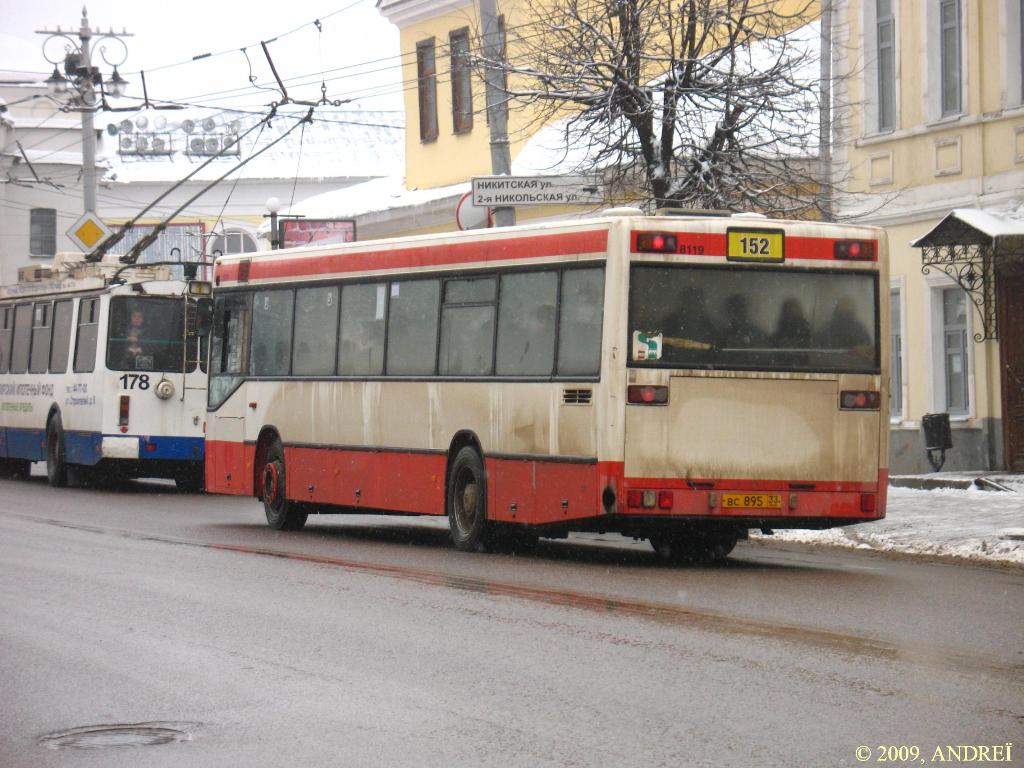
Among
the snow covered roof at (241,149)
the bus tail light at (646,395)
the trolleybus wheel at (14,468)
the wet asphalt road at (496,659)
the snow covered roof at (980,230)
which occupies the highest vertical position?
the snow covered roof at (241,149)

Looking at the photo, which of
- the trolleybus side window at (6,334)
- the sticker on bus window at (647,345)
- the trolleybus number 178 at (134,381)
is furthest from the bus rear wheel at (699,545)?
the trolleybus side window at (6,334)

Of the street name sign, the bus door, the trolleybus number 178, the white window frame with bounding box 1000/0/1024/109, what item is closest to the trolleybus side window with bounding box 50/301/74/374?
the trolleybus number 178

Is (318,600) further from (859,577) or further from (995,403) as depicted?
(995,403)

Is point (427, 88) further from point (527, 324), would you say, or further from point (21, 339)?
point (527, 324)

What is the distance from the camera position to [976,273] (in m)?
25.8

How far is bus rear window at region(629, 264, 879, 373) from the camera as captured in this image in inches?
587

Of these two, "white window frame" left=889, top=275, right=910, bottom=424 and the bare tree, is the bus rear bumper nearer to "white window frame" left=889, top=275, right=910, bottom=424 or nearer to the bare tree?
the bare tree

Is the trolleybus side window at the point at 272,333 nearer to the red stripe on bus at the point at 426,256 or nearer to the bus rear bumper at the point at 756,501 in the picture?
the red stripe on bus at the point at 426,256

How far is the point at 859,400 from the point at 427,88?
26.1 m

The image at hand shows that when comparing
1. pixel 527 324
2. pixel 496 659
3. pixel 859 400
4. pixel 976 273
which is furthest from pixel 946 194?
pixel 496 659

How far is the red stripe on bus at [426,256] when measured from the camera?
15391mm

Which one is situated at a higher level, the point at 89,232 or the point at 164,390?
the point at 89,232

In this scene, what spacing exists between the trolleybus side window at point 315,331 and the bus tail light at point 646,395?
4866 millimetres

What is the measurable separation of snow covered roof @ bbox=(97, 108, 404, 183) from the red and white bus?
60278 millimetres
